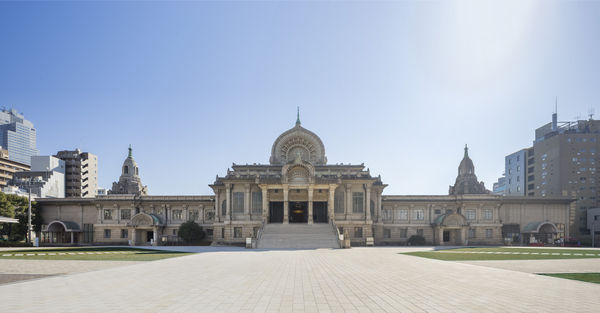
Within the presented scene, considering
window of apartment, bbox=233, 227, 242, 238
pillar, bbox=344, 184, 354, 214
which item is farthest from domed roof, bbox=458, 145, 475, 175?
window of apartment, bbox=233, 227, 242, 238

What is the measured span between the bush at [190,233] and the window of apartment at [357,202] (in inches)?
1078

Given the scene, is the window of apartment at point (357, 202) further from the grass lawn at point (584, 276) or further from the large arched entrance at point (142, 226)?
the grass lawn at point (584, 276)

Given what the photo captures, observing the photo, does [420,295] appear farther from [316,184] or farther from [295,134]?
[295,134]

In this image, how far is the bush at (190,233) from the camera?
67.2 metres

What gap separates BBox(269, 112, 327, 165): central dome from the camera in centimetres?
7694

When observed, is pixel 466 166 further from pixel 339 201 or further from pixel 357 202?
pixel 339 201

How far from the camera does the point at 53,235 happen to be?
7412cm

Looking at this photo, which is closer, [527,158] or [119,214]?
[119,214]

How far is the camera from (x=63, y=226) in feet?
241

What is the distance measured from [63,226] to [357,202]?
2195 inches

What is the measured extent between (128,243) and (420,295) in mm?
67393

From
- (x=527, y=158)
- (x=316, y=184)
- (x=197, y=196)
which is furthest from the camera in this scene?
(x=527, y=158)

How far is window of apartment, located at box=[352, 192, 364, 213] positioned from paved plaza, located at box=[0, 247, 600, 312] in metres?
44.7

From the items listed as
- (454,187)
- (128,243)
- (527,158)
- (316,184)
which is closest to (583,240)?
(454,187)
